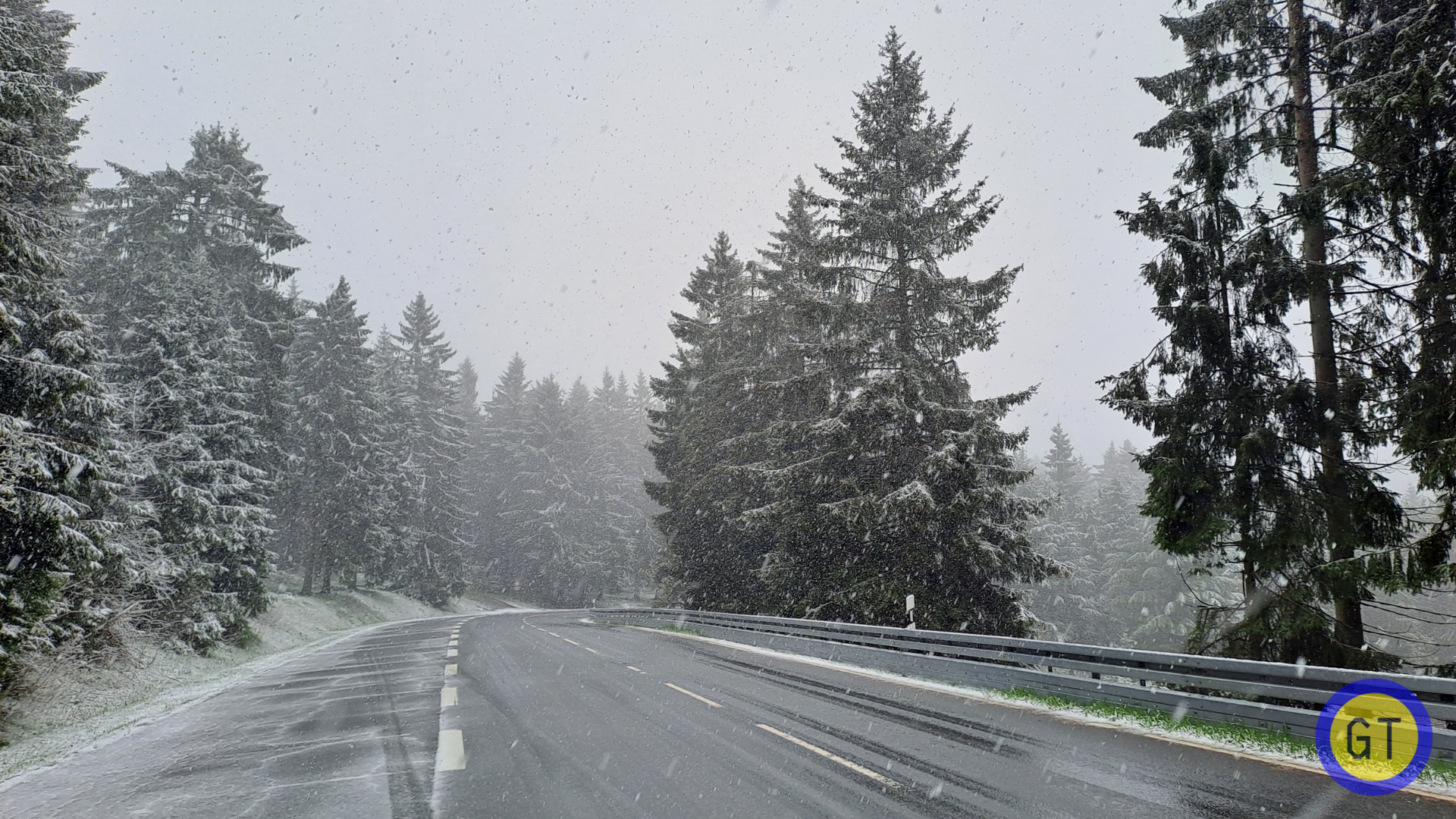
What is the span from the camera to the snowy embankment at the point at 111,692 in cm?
817

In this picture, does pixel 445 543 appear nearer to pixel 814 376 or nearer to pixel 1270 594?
pixel 814 376

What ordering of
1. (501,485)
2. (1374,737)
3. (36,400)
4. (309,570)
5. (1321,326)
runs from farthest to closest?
(501,485), (309,570), (1321,326), (36,400), (1374,737)

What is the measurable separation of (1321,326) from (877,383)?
8345mm

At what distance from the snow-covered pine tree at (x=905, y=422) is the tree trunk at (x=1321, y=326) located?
646 cm

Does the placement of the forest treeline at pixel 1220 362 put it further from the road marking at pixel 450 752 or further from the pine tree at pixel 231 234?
the pine tree at pixel 231 234

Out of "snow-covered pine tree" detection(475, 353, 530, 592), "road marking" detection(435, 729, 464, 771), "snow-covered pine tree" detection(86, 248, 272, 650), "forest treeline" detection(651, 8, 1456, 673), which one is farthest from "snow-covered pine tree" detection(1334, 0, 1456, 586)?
"snow-covered pine tree" detection(475, 353, 530, 592)

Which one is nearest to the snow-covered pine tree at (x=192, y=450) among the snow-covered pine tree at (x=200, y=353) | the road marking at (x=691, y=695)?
the snow-covered pine tree at (x=200, y=353)

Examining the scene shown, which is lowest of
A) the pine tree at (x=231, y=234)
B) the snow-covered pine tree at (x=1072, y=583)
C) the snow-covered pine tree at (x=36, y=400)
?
the snow-covered pine tree at (x=1072, y=583)

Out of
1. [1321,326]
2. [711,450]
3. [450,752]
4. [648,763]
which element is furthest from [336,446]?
[1321,326]

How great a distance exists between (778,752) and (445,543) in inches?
1745

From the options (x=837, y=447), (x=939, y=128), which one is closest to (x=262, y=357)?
(x=837, y=447)

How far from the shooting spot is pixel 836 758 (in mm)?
6953

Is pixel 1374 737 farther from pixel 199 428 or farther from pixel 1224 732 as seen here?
pixel 199 428

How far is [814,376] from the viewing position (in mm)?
18922
